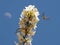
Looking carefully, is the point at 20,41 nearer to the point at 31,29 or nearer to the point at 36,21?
the point at 31,29

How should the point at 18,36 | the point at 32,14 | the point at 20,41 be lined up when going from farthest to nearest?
the point at 32,14 < the point at 18,36 < the point at 20,41

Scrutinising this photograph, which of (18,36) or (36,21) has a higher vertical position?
(36,21)

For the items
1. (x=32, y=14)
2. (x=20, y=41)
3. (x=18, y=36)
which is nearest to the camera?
(x=20, y=41)

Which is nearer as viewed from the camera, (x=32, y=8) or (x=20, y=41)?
(x=20, y=41)

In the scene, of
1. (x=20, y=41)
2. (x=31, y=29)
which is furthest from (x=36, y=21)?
(x=20, y=41)

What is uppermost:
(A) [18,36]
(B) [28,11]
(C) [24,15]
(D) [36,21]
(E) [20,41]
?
(B) [28,11]

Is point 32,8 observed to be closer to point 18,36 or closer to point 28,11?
point 28,11

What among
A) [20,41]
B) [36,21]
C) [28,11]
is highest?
[28,11]

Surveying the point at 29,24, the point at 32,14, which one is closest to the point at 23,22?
the point at 29,24

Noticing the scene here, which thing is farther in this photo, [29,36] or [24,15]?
[24,15]
